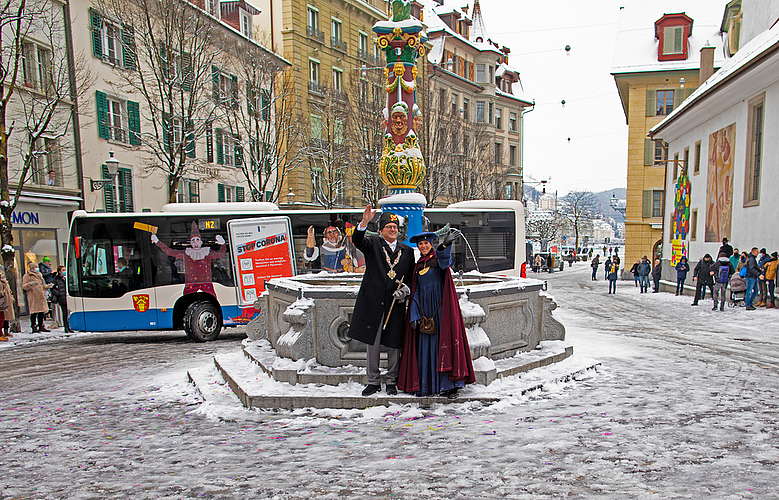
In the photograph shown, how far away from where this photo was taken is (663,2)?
38.2 m

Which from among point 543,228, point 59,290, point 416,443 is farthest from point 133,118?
point 543,228

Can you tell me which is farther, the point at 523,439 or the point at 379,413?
the point at 379,413

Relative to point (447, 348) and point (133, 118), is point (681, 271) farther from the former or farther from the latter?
point (133, 118)

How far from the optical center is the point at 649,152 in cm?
3466

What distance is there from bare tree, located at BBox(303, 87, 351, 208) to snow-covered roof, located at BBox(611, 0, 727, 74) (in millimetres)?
19031

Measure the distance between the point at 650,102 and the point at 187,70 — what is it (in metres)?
29.1

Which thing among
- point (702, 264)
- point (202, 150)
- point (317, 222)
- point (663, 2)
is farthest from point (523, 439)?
point (663, 2)

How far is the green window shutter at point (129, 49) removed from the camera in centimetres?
1922

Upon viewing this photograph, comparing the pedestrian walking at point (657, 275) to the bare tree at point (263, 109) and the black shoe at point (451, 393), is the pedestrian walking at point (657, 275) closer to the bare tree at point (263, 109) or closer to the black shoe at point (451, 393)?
the bare tree at point (263, 109)

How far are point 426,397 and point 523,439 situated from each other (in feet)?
4.19

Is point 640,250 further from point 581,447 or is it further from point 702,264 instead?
point 581,447

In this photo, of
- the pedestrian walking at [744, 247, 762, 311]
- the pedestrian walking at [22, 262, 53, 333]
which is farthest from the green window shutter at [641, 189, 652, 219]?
the pedestrian walking at [22, 262, 53, 333]

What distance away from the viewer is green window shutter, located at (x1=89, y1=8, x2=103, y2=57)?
67.5 feet

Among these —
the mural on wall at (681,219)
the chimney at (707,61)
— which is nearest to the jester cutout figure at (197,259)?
the mural on wall at (681,219)
